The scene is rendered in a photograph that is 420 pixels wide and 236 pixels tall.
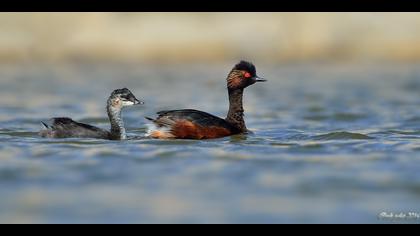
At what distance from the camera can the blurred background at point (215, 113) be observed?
855cm

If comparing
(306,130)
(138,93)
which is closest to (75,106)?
(138,93)

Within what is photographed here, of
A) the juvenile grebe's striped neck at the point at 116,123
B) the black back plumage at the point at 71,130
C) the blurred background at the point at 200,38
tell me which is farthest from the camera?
the blurred background at the point at 200,38

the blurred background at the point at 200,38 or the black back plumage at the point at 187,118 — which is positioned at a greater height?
the blurred background at the point at 200,38

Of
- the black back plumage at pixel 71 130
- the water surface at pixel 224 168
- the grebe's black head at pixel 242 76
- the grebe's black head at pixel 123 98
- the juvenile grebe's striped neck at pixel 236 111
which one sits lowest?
the water surface at pixel 224 168

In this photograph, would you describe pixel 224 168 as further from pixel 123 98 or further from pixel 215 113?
pixel 215 113

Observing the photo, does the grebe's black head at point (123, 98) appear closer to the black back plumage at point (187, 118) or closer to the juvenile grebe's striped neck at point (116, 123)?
the juvenile grebe's striped neck at point (116, 123)

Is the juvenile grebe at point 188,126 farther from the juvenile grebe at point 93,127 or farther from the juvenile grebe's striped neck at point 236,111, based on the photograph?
the juvenile grebe at point 93,127

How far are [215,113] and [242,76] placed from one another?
16.3ft

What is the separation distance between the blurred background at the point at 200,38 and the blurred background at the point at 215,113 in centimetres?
5

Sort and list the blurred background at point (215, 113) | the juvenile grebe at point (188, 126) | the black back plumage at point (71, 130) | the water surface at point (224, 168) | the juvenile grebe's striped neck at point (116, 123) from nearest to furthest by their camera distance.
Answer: the water surface at point (224, 168)
the blurred background at point (215, 113)
the juvenile grebe at point (188, 126)
the black back plumage at point (71, 130)
the juvenile grebe's striped neck at point (116, 123)

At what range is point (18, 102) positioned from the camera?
1938cm

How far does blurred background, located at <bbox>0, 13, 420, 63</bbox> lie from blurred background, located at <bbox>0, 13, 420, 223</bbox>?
0.05 m

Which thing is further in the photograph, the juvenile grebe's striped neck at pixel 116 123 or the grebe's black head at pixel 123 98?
the grebe's black head at pixel 123 98

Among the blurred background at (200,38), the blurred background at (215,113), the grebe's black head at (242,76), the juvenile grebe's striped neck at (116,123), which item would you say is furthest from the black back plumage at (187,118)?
the blurred background at (200,38)
